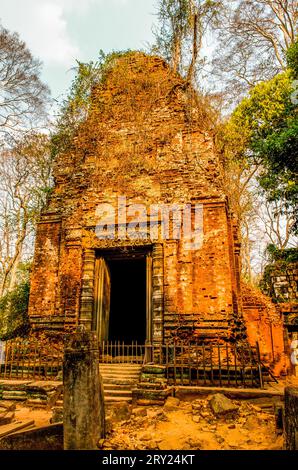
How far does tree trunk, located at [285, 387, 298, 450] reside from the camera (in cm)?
341

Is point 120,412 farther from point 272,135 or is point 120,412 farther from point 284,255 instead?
point 272,135

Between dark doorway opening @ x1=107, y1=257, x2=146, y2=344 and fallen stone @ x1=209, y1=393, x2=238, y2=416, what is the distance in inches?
293

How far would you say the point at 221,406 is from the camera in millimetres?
5059

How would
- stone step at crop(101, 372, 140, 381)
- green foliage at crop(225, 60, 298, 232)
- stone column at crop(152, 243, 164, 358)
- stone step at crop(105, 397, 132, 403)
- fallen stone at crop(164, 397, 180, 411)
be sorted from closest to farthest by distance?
fallen stone at crop(164, 397, 180, 411), stone step at crop(105, 397, 132, 403), stone step at crop(101, 372, 140, 381), stone column at crop(152, 243, 164, 358), green foliage at crop(225, 60, 298, 232)

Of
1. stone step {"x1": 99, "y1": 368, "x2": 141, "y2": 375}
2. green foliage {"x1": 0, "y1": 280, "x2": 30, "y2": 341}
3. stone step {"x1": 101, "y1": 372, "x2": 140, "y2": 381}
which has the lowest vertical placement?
stone step {"x1": 101, "y1": 372, "x2": 140, "y2": 381}

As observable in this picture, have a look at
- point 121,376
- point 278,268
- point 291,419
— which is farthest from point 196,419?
point 278,268

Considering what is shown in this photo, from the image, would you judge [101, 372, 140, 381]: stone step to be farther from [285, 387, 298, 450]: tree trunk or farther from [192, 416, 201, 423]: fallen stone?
[285, 387, 298, 450]: tree trunk

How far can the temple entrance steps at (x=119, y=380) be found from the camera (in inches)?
251

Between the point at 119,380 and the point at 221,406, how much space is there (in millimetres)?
2531

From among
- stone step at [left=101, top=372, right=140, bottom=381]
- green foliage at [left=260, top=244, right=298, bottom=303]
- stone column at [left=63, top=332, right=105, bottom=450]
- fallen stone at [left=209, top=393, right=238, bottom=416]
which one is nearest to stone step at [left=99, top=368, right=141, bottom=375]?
stone step at [left=101, top=372, right=140, bottom=381]

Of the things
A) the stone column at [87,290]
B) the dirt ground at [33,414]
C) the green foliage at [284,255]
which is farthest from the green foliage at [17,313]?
the green foliage at [284,255]

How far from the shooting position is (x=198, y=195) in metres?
9.23

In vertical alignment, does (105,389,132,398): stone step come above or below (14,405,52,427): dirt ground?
above
